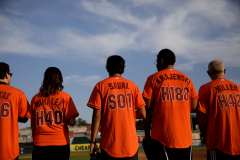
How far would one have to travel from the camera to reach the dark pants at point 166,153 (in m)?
3.03

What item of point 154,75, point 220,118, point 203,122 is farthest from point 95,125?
point 220,118

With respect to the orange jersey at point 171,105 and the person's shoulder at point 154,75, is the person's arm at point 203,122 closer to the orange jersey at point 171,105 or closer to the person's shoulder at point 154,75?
the orange jersey at point 171,105

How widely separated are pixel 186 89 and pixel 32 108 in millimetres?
2421

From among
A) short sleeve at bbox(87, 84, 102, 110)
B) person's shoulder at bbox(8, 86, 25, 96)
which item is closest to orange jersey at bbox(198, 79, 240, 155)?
short sleeve at bbox(87, 84, 102, 110)

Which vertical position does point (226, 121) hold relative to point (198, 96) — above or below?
below

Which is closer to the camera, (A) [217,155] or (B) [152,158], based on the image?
(B) [152,158]

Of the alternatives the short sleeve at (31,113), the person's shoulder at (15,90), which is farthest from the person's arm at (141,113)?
the person's shoulder at (15,90)

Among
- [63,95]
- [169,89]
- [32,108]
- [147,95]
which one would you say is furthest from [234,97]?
[32,108]

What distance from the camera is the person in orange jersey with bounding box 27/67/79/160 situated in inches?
130

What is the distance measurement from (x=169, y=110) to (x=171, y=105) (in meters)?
0.08

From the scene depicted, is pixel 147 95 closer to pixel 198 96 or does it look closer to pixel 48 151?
pixel 198 96

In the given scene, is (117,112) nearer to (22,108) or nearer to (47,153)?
(47,153)

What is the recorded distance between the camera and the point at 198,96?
137 inches

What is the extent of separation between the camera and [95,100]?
3.14m
